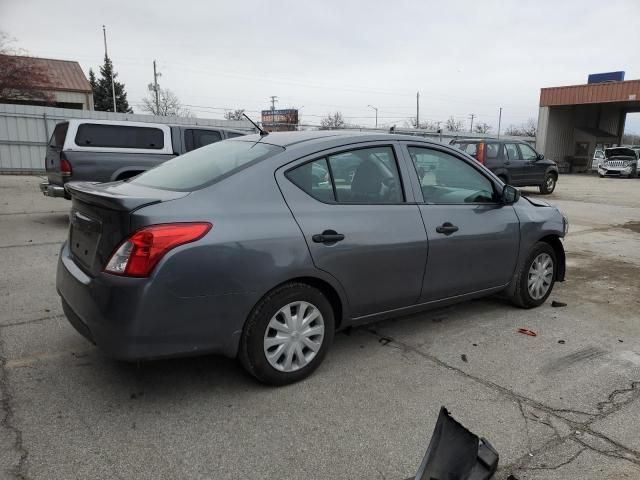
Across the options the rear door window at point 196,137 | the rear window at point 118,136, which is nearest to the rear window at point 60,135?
the rear window at point 118,136

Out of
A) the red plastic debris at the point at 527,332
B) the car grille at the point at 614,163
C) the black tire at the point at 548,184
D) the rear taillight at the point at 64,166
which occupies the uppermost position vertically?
the rear taillight at the point at 64,166

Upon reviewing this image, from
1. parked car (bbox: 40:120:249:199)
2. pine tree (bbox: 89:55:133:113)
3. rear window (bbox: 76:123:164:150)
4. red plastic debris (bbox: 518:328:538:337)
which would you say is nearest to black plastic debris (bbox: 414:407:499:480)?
red plastic debris (bbox: 518:328:538:337)

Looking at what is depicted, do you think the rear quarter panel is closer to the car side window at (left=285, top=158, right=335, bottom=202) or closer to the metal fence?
the car side window at (left=285, top=158, right=335, bottom=202)

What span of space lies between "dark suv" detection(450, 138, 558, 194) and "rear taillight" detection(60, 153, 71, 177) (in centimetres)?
1065

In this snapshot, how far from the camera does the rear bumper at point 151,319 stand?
270 centimetres

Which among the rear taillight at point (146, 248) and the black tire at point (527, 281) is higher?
the rear taillight at point (146, 248)

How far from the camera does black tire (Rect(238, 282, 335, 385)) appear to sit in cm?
305

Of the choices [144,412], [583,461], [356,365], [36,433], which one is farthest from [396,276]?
[36,433]

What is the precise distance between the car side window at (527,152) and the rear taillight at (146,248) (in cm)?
1603

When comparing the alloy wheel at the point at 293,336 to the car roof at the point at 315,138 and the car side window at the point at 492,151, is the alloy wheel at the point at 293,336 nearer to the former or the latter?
the car roof at the point at 315,138

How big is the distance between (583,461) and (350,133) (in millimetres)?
2564

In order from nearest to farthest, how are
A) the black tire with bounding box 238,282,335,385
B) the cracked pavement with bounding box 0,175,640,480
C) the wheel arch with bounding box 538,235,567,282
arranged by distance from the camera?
the cracked pavement with bounding box 0,175,640,480
the black tire with bounding box 238,282,335,385
the wheel arch with bounding box 538,235,567,282

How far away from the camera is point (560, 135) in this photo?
37781mm

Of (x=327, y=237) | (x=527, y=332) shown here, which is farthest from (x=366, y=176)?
(x=527, y=332)
